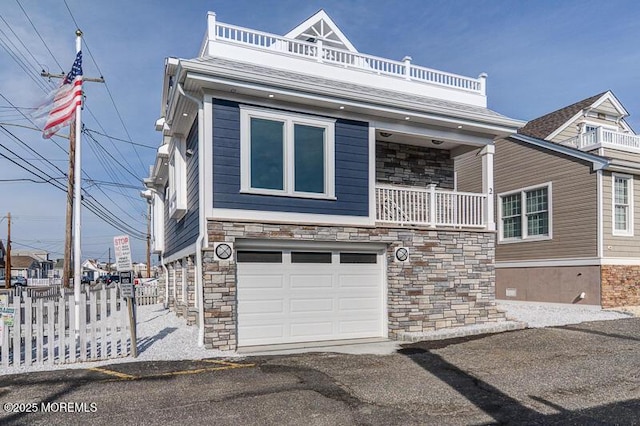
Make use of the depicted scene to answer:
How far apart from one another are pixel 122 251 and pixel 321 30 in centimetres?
881

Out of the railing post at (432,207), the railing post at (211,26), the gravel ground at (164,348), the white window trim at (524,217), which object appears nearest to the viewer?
the gravel ground at (164,348)

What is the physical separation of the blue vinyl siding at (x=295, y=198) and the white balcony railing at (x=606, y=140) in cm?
1041

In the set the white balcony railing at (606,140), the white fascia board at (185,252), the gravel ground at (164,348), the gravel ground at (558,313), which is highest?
the white balcony railing at (606,140)

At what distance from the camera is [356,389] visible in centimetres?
614

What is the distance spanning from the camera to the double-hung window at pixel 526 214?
16.4 m

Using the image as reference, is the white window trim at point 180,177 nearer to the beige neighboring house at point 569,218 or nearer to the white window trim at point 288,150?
the white window trim at point 288,150

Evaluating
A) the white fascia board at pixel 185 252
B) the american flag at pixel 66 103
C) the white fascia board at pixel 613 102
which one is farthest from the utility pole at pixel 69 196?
the white fascia board at pixel 613 102

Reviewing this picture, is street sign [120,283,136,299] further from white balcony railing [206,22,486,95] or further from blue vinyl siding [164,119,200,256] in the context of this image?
white balcony railing [206,22,486,95]

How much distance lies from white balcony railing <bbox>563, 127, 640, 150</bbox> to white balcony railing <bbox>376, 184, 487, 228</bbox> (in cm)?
743

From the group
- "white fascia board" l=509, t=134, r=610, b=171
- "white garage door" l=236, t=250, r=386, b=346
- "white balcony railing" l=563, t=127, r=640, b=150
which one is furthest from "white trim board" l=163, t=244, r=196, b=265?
"white balcony railing" l=563, t=127, r=640, b=150

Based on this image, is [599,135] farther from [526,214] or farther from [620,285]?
[620,285]

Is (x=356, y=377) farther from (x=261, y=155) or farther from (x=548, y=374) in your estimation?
(x=261, y=155)

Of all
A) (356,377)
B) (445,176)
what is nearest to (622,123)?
(445,176)

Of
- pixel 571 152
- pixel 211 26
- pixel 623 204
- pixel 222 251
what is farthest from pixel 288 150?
pixel 623 204
